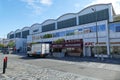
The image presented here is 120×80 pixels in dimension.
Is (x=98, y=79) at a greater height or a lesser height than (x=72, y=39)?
lesser

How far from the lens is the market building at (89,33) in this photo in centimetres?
3288

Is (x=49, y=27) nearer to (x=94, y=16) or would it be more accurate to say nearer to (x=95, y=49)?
(x=94, y=16)

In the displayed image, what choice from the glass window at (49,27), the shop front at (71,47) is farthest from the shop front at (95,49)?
the glass window at (49,27)

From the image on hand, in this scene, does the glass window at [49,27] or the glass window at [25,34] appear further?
the glass window at [25,34]

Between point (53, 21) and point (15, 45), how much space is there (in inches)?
1050

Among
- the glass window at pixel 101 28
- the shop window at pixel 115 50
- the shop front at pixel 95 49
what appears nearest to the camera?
the shop window at pixel 115 50

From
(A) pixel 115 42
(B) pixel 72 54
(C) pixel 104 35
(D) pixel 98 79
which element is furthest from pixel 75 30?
(D) pixel 98 79

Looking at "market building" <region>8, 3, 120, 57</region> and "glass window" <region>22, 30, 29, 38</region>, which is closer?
"market building" <region>8, 3, 120, 57</region>

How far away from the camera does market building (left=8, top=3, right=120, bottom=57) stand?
1294 inches

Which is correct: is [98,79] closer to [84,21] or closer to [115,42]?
[115,42]

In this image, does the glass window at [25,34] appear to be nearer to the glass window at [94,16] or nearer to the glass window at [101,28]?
the glass window at [94,16]

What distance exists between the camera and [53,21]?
182ft

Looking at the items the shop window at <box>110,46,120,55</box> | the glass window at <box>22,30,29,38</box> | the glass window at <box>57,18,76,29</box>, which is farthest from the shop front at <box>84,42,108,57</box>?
the glass window at <box>22,30,29,38</box>

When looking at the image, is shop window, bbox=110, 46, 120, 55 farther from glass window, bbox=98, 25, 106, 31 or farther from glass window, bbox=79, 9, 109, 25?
glass window, bbox=79, 9, 109, 25
